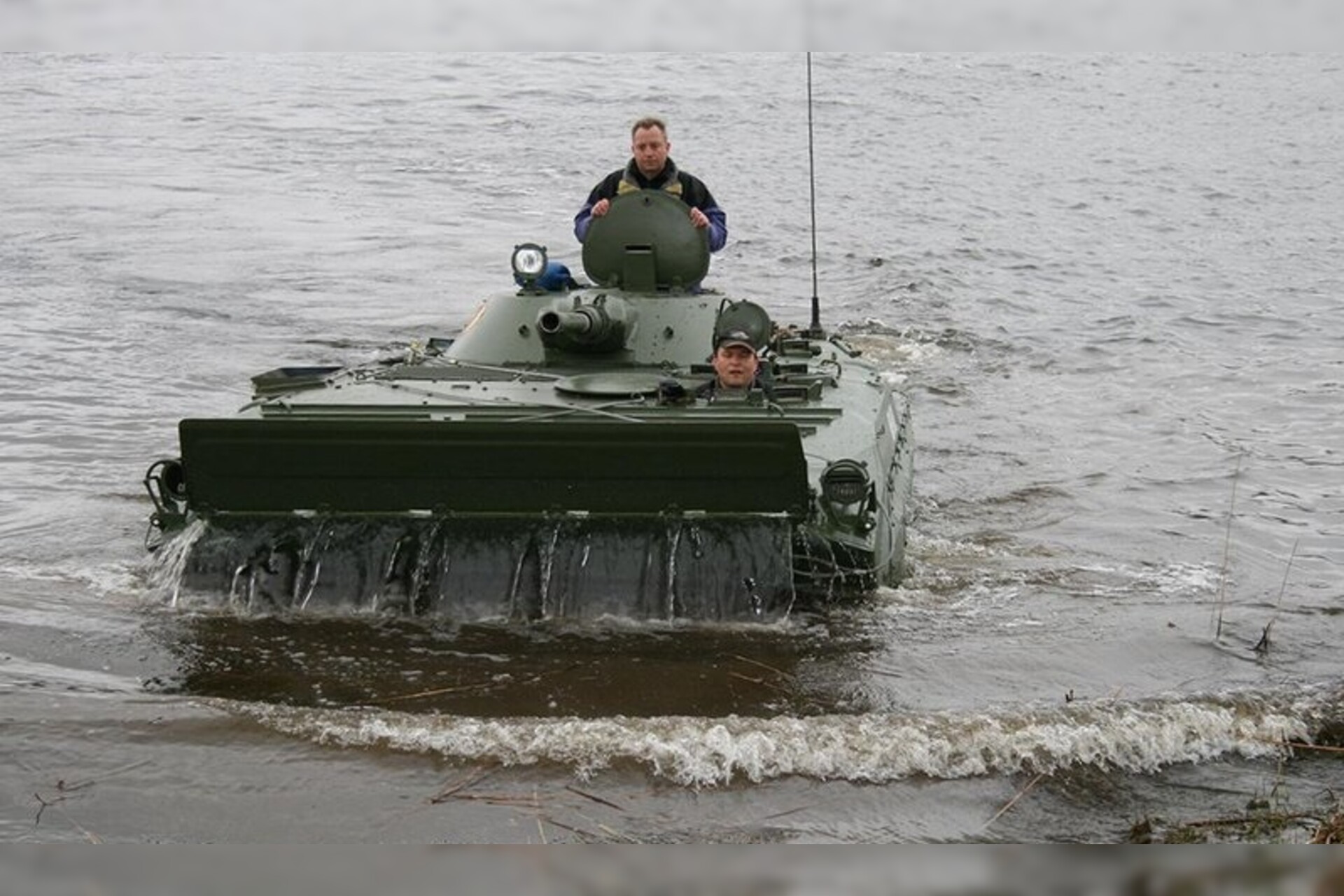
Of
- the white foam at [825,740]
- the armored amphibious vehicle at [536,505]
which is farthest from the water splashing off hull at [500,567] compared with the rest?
the white foam at [825,740]

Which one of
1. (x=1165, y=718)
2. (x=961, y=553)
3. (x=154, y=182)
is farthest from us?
(x=154, y=182)

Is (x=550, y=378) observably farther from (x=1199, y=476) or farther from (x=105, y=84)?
(x=105, y=84)

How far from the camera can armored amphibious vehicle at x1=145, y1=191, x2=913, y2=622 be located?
25.3ft

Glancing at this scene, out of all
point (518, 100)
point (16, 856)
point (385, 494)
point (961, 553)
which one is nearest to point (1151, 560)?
point (961, 553)

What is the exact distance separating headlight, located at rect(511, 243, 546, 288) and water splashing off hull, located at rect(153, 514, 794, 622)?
2.28 meters

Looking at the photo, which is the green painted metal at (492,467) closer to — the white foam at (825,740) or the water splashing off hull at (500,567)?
the water splashing off hull at (500,567)

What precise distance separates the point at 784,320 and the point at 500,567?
1047 cm

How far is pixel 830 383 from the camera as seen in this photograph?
9.57 m

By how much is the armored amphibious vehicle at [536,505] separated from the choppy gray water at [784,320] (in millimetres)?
218

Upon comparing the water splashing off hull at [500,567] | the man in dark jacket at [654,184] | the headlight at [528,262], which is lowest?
the water splashing off hull at [500,567]

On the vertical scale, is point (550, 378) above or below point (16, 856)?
below

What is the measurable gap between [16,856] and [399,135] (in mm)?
30238

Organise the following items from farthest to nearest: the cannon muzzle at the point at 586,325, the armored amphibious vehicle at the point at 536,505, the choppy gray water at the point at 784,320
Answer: the cannon muzzle at the point at 586,325 < the armored amphibious vehicle at the point at 536,505 < the choppy gray water at the point at 784,320

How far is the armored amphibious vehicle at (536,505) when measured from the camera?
7.73m
